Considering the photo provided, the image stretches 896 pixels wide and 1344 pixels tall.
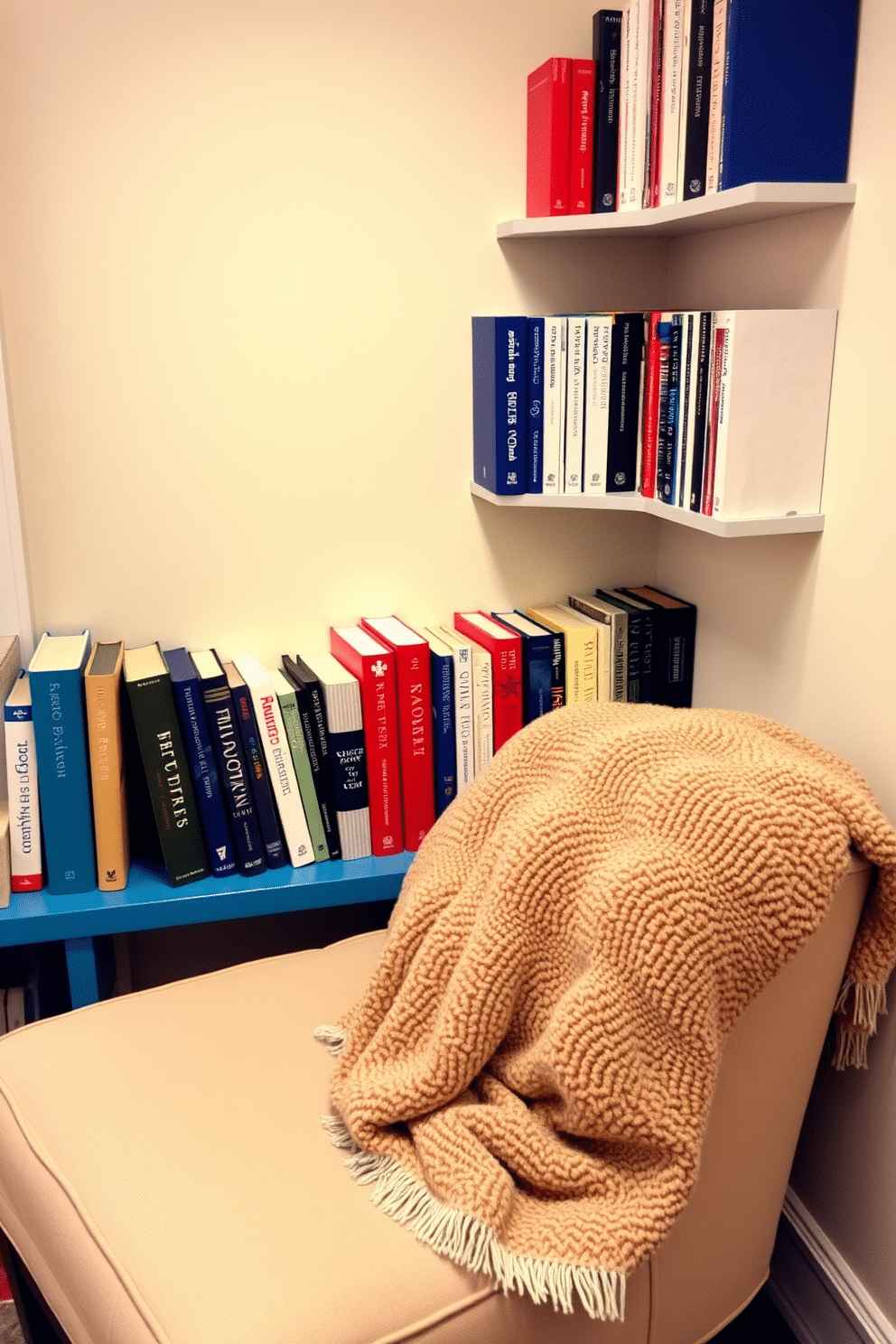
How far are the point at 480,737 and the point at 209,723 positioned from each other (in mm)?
411

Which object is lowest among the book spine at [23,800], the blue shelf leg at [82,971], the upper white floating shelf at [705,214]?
the blue shelf leg at [82,971]

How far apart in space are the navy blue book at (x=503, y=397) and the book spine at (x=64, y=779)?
2.19ft

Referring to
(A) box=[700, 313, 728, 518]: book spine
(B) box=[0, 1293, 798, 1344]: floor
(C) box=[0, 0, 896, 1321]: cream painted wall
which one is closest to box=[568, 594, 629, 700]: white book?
(C) box=[0, 0, 896, 1321]: cream painted wall

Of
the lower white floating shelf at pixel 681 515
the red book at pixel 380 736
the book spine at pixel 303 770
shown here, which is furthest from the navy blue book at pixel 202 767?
the lower white floating shelf at pixel 681 515

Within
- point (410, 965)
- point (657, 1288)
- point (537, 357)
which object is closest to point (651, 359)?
point (537, 357)

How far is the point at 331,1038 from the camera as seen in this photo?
128 cm

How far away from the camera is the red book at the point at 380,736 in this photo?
5.07ft

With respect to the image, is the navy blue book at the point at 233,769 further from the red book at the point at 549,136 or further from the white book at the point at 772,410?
the red book at the point at 549,136

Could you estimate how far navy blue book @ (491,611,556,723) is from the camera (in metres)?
1.62

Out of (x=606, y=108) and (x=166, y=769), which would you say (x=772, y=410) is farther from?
(x=166, y=769)

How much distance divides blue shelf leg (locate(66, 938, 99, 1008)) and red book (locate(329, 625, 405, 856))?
0.43 meters

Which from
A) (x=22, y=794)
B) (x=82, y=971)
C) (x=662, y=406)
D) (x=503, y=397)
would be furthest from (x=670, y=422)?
(x=82, y=971)

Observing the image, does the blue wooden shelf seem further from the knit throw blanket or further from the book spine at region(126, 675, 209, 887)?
the knit throw blanket

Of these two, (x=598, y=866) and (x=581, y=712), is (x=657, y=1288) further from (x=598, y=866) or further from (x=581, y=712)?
(x=581, y=712)
